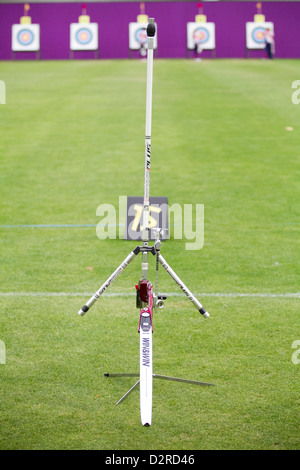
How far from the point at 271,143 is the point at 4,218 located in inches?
255

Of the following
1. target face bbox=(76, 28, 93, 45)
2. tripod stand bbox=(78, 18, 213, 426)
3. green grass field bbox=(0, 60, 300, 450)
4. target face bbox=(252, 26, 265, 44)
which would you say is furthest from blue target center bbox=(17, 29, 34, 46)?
tripod stand bbox=(78, 18, 213, 426)

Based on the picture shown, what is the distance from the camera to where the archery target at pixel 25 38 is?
37406 millimetres

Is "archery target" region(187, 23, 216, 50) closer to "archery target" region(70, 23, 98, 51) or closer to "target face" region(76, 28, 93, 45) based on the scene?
"archery target" region(70, 23, 98, 51)

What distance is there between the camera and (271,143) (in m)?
14.6

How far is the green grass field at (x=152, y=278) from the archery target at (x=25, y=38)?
787 inches

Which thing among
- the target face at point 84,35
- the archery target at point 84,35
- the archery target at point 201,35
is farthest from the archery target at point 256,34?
the target face at point 84,35

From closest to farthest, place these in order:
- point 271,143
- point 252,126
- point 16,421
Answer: point 16,421 < point 271,143 < point 252,126

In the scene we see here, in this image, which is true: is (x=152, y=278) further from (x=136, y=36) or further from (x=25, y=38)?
(x=25, y=38)

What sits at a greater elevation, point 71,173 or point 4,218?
point 71,173

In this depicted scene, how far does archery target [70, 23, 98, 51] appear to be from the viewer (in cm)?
3719

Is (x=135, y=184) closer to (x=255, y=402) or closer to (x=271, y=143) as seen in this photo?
(x=271, y=143)

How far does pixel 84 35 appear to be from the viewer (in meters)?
37.2

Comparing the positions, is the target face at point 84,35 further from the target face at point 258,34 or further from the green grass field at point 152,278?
the green grass field at point 152,278

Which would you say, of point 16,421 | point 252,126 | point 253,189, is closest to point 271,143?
point 252,126
